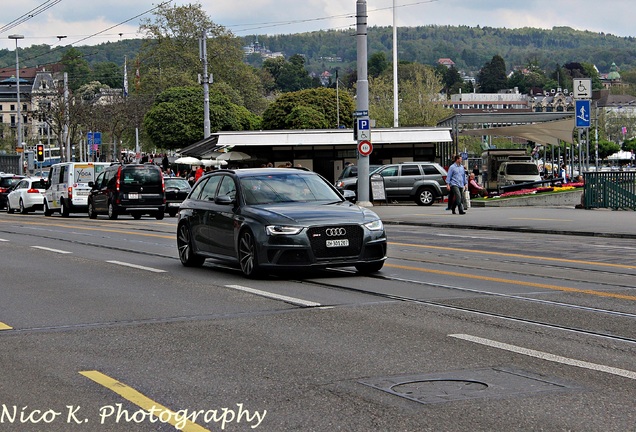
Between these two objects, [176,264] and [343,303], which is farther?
[176,264]

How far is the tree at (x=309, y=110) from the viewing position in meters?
106

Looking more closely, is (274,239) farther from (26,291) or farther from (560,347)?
(560,347)

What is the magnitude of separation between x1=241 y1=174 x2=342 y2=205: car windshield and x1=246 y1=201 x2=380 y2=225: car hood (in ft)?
1.24

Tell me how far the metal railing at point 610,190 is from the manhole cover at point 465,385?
94.1ft

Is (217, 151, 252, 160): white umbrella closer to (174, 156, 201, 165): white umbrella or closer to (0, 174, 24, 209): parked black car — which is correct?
(174, 156, 201, 165): white umbrella

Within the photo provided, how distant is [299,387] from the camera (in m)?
7.34

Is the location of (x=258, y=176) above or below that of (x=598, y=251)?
above

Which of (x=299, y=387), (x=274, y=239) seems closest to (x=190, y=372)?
(x=299, y=387)

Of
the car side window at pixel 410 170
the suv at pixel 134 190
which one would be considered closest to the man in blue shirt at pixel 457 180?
the suv at pixel 134 190

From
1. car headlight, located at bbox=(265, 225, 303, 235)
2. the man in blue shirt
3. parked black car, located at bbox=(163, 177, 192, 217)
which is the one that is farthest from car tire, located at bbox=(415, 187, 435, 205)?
car headlight, located at bbox=(265, 225, 303, 235)

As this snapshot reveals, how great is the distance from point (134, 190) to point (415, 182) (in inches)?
522

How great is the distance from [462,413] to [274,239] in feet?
26.8

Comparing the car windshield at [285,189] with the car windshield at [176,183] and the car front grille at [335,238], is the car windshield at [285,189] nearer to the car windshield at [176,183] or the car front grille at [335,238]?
the car front grille at [335,238]

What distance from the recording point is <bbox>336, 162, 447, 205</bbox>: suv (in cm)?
A: 4703
